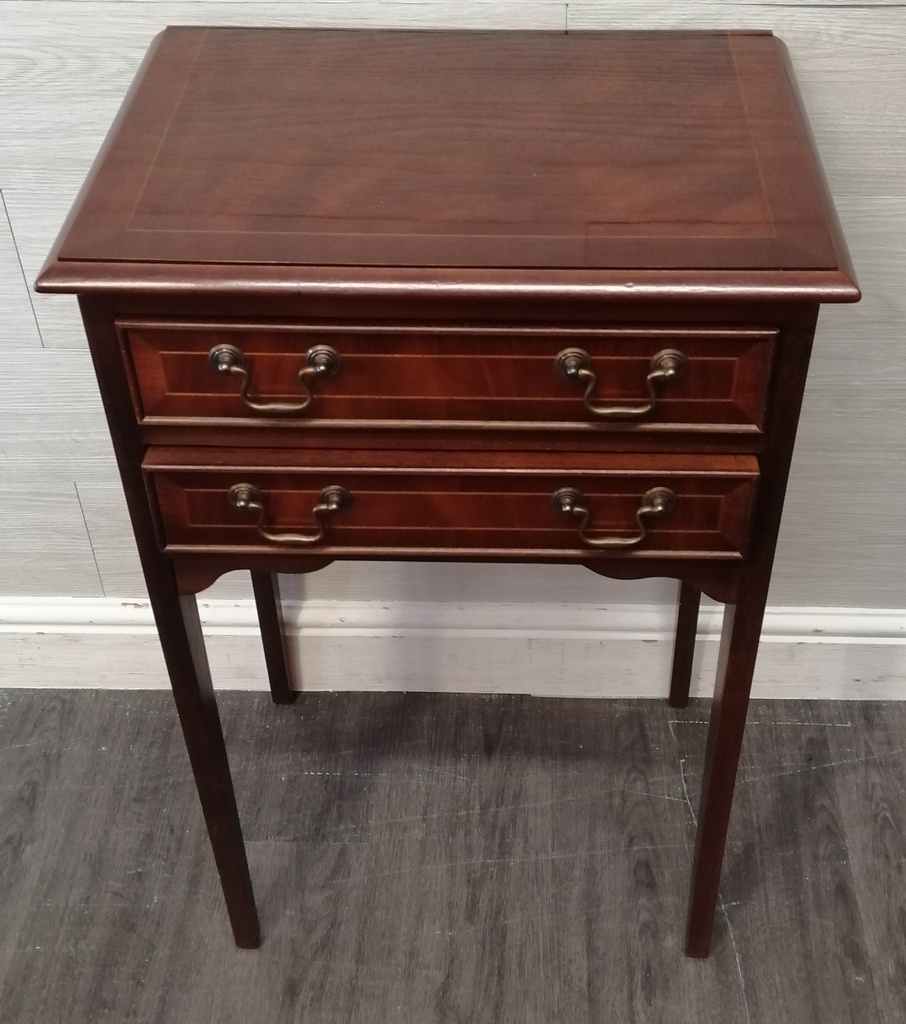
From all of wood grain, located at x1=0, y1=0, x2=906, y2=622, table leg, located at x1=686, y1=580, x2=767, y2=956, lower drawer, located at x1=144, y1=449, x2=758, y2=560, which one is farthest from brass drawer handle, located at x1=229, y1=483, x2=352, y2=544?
wood grain, located at x1=0, y1=0, x2=906, y2=622

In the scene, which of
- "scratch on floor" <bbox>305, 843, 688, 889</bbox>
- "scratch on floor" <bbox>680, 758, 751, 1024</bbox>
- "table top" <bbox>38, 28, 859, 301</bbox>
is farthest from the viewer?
"scratch on floor" <bbox>305, 843, 688, 889</bbox>

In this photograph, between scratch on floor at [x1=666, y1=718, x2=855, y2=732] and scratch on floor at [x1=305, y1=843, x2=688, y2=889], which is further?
scratch on floor at [x1=666, y1=718, x2=855, y2=732]

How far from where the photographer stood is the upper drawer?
0.86 meters

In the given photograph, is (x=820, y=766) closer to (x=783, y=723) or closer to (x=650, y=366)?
(x=783, y=723)

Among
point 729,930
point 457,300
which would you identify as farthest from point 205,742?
point 729,930

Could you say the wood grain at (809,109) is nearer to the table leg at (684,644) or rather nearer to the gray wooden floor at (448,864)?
the table leg at (684,644)

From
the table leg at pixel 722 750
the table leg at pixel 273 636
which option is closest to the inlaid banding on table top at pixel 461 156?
the table leg at pixel 722 750

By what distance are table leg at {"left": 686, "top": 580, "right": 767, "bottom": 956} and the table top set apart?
0.33 metres

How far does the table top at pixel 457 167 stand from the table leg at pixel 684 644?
2.14ft

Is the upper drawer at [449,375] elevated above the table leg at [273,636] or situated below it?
above

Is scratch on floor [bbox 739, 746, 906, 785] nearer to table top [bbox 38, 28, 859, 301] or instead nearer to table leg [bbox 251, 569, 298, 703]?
table leg [bbox 251, 569, 298, 703]

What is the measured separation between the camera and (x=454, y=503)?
957 millimetres

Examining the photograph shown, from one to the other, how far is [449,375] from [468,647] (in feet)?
2.48

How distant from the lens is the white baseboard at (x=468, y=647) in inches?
61.1
